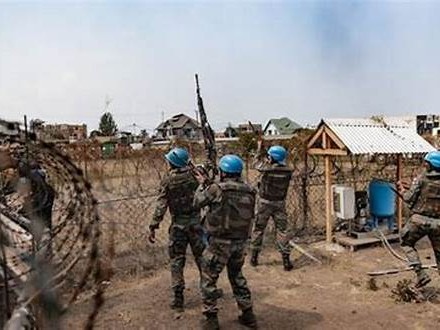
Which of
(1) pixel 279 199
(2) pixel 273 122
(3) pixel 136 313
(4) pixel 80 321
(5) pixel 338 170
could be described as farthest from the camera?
(2) pixel 273 122

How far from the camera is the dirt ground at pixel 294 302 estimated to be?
611 centimetres

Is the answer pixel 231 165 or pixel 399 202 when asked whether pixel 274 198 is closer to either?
pixel 231 165

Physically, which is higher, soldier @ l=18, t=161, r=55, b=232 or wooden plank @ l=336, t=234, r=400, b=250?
soldier @ l=18, t=161, r=55, b=232

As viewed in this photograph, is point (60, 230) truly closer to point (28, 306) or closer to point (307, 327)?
point (28, 306)

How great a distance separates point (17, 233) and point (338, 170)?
31.5ft

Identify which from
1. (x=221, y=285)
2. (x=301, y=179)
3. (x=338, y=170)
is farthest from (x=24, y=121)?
(x=338, y=170)

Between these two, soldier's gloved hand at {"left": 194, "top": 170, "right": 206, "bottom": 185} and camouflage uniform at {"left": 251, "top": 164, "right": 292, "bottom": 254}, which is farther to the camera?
camouflage uniform at {"left": 251, "top": 164, "right": 292, "bottom": 254}

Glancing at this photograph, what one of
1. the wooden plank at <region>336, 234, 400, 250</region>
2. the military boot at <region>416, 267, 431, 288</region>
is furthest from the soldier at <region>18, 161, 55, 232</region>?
the wooden plank at <region>336, 234, 400, 250</region>

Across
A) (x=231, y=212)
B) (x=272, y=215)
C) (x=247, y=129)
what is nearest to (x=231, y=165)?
(x=231, y=212)

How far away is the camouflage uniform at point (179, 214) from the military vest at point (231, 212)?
78 cm

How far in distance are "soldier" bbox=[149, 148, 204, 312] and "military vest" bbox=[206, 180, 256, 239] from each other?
0.78 metres

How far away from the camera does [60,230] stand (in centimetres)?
257

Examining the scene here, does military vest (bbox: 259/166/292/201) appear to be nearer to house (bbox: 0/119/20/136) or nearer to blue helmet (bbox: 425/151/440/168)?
blue helmet (bbox: 425/151/440/168)

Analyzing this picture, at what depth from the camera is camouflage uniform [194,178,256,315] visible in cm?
563
